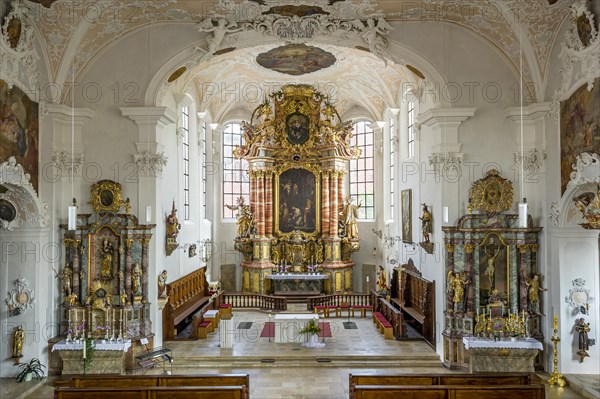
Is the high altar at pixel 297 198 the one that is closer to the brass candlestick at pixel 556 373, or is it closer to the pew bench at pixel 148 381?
the brass candlestick at pixel 556 373

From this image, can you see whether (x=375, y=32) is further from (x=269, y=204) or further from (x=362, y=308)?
(x=269, y=204)

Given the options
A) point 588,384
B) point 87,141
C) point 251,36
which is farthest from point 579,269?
point 87,141

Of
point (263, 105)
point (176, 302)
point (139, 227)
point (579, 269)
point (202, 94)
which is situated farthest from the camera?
point (263, 105)

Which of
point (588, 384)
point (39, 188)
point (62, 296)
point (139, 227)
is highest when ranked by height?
point (39, 188)

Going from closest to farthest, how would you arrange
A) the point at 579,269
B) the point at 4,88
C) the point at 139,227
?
the point at 4,88 < the point at 579,269 < the point at 139,227

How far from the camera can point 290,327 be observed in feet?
50.6

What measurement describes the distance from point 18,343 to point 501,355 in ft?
37.9

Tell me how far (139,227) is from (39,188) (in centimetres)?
256

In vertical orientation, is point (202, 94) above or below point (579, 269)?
above

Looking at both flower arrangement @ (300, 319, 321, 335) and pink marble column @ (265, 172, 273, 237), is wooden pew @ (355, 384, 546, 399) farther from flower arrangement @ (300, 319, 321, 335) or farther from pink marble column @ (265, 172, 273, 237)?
pink marble column @ (265, 172, 273, 237)

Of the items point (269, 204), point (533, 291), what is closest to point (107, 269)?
point (269, 204)

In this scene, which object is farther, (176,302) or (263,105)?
(263,105)

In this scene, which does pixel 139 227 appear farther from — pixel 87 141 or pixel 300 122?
pixel 300 122

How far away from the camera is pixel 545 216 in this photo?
13375 mm
